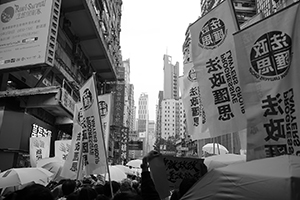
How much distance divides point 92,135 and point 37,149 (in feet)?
19.4

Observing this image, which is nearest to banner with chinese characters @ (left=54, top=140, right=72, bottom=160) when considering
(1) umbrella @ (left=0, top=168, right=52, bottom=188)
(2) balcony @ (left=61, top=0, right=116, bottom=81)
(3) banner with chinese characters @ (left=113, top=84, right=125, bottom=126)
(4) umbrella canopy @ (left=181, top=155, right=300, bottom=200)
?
(1) umbrella @ (left=0, top=168, right=52, bottom=188)

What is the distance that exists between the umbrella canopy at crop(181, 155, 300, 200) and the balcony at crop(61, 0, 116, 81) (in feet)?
56.1

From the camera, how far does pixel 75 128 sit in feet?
22.7

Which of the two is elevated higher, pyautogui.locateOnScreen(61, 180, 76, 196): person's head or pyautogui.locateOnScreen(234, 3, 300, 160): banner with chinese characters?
→ pyautogui.locateOnScreen(234, 3, 300, 160): banner with chinese characters

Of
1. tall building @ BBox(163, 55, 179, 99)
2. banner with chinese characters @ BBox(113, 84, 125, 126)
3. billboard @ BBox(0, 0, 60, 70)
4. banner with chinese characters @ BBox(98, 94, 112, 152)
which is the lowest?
banner with chinese characters @ BBox(98, 94, 112, 152)

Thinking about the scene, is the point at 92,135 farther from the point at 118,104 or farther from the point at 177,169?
the point at 118,104

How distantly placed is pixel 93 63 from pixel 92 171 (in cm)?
2182

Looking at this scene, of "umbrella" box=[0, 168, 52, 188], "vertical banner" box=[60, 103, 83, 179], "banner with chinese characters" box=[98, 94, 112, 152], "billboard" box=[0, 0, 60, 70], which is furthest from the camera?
→ "billboard" box=[0, 0, 60, 70]

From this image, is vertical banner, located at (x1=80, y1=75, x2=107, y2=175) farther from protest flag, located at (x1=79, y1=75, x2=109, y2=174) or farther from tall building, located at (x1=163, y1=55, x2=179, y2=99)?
tall building, located at (x1=163, y1=55, x2=179, y2=99)

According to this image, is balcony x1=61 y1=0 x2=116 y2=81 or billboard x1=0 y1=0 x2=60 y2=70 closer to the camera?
billboard x1=0 y1=0 x2=60 y2=70

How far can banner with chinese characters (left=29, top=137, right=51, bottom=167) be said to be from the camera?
10344 mm

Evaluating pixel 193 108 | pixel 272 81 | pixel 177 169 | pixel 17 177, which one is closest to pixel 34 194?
pixel 177 169

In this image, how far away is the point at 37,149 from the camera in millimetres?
10516

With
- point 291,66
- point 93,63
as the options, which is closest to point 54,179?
point 291,66
